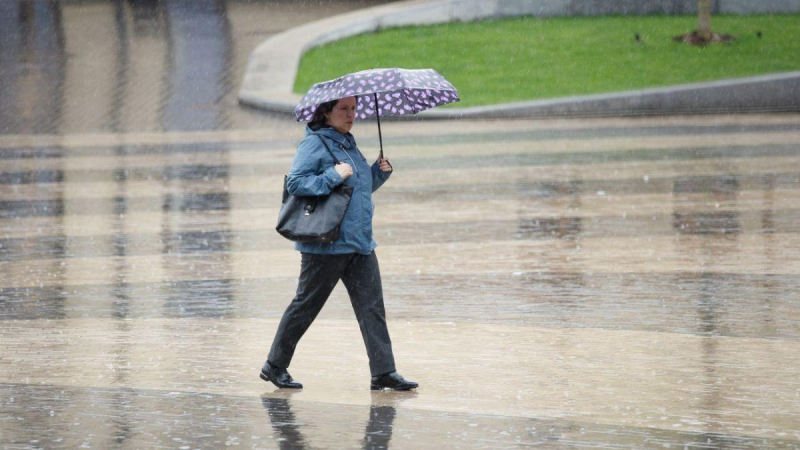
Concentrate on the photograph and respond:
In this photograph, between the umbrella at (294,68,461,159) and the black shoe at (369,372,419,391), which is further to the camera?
the black shoe at (369,372,419,391)

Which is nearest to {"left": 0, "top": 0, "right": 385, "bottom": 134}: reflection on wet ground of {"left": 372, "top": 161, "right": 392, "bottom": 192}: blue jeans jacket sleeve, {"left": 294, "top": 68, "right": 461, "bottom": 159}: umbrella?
{"left": 294, "top": 68, "right": 461, "bottom": 159}: umbrella

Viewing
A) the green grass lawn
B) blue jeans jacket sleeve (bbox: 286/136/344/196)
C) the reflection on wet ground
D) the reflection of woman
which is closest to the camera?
blue jeans jacket sleeve (bbox: 286/136/344/196)

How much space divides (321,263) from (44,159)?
429 inches

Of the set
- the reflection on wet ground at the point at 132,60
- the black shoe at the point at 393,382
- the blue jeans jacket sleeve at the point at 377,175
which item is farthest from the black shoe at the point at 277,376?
the reflection on wet ground at the point at 132,60

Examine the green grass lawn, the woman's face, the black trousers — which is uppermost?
the green grass lawn

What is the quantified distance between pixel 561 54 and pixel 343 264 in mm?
17924

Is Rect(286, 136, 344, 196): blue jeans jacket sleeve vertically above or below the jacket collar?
below

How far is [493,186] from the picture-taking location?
44.4ft

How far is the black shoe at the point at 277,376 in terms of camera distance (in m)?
6.62

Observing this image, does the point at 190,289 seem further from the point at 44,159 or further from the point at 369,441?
the point at 44,159

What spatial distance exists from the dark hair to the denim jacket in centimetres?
3

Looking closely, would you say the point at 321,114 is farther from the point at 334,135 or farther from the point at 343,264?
the point at 343,264

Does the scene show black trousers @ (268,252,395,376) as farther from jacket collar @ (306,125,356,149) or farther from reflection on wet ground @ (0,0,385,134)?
reflection on wet ground @ (0,0,385,134)

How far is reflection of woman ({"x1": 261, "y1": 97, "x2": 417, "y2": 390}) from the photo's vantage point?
21.2ft
